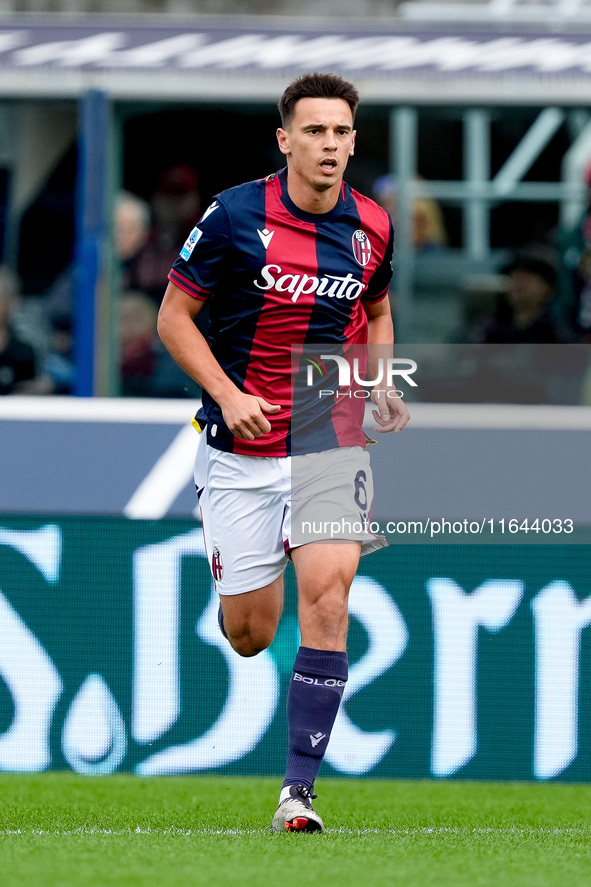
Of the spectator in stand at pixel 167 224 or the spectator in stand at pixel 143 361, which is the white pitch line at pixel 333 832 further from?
the spectator in stand at pixel 167 224

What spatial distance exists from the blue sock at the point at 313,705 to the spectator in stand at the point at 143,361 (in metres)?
4.02

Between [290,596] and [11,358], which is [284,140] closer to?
[290,596]

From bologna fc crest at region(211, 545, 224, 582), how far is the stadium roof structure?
3759mm

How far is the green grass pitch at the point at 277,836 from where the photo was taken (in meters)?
3.39

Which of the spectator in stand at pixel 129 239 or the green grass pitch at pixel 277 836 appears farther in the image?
the spectator in stand at pixel 129 239

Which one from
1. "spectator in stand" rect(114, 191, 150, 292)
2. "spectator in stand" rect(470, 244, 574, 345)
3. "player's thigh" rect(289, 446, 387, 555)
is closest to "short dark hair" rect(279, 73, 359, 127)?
"player's thigh" rect(289, 446, 387, 555)

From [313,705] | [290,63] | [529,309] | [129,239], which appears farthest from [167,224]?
[313,705]

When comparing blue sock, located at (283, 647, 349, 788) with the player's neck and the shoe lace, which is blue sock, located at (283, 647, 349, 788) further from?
the player's neck

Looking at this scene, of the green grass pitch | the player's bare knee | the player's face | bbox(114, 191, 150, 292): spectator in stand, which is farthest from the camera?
bbox(114, 191, 150, 292): spectator in stand

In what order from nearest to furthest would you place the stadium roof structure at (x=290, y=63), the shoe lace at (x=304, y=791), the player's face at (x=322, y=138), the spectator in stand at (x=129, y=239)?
the shoe lace at (x=304, y=791)
the player's face at (x=322, y=138)
the stadium roof structure at (x=290, y=63)
the spectator in stand at (x=129, y=239)

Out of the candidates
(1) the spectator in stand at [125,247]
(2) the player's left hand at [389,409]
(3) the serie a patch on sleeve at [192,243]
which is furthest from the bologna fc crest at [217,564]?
(1) the spectator in stand at [125,247]

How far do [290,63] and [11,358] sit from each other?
208cm

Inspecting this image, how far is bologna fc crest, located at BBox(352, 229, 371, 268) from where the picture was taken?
14.2ft

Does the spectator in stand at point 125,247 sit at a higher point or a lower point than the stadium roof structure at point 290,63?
lower
